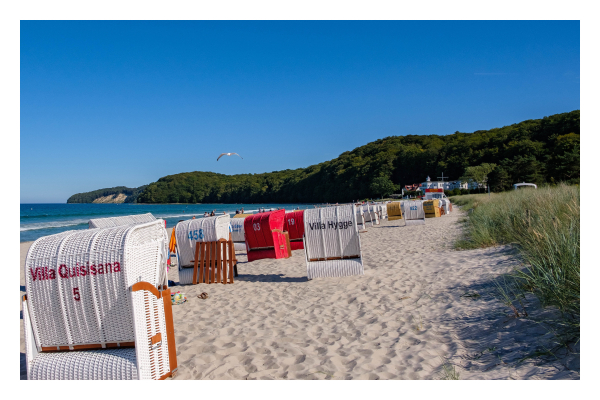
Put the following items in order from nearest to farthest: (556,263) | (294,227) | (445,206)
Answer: (556,263) → (294,227) → (445,206)

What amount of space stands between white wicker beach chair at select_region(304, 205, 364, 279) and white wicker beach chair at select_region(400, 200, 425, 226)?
13.1m

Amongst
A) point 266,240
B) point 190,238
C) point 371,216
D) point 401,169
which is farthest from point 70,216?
point 401,169

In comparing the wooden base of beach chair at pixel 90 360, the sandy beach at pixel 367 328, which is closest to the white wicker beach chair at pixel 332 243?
the sandy beach at pixel 367 328

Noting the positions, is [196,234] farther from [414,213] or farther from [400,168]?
[400,168]

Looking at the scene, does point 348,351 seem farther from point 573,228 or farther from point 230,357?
point 573,228

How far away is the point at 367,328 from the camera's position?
4.45m

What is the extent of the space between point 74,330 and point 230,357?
4.88ft

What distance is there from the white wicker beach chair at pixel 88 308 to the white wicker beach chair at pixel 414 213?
59.7 ft

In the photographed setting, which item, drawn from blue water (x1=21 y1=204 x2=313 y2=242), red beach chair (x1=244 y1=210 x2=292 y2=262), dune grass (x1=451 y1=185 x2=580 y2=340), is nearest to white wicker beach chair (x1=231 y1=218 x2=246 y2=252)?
red beach chair (x1=244 y1=210 x2=292 y2=262)

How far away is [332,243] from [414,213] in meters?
13.9

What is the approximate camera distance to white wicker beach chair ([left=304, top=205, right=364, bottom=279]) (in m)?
7.43

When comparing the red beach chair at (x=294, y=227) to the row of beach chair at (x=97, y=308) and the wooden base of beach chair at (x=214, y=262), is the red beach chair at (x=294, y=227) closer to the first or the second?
the wooden base of beach chair at (x=214, y=262)

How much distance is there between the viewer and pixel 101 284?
9.76ft
